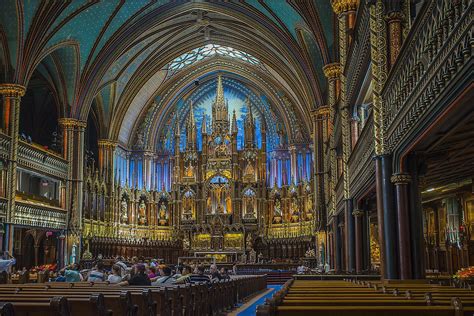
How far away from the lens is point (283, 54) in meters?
33.2

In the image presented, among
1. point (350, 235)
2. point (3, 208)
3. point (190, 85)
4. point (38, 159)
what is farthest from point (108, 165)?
point (350, 235)

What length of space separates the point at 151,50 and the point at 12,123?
43.7ft

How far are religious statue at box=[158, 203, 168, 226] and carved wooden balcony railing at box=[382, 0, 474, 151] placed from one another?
31166mm

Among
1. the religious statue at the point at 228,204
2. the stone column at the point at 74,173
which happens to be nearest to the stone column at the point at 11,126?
the stone column at the point at 74,173

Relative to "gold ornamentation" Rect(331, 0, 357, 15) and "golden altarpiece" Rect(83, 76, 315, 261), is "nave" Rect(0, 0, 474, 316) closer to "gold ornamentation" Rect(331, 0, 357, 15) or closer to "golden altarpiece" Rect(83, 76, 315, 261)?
"gold ornamentation" Rect(331, 0, 357, 15)

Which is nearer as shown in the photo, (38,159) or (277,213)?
(38,159)

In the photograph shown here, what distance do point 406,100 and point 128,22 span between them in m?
25.0

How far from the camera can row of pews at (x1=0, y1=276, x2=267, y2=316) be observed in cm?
551

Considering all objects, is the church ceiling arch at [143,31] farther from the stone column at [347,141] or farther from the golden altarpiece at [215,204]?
the stone column at [347,141]

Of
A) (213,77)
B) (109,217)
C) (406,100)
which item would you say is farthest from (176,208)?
(406,100)

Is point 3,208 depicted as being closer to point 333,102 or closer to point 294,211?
point 333,102

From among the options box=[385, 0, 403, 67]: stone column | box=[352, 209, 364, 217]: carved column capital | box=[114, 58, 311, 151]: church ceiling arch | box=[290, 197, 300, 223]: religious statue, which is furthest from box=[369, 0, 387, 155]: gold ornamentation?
box=[114, 58, 311, 151]: church ceiling arch

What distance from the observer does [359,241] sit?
1703cm

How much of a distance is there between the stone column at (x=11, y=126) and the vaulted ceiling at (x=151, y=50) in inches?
19.0
